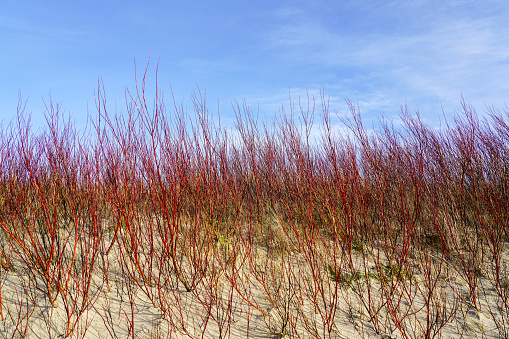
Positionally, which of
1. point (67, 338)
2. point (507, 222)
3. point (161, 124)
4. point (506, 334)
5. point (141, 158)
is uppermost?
point (161, 124)

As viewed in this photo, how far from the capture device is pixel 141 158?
2262mm

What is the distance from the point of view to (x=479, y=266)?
3316mm

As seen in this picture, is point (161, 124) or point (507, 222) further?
point (507, 222)

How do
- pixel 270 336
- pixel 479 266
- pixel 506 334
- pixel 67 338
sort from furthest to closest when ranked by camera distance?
1. pixel 479 266
2. pixel 506 334
3. pixel 270 336
4. pixel 67 338

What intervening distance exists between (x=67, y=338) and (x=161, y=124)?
1.64 metres

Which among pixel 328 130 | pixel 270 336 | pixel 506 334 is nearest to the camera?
pixel 270 336

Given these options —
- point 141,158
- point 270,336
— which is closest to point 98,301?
point 141,158

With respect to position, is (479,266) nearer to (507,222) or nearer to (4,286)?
(507,222)

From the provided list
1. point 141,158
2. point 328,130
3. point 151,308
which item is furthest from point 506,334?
point 141,158

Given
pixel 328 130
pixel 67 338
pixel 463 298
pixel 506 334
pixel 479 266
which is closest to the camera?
pixel 67 338

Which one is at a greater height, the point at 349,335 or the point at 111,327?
the point at 111,327

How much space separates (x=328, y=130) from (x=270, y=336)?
167 centimetres

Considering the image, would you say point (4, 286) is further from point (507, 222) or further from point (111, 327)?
point (507, 222)

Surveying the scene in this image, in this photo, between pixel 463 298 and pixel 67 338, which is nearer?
pixel 67 338
